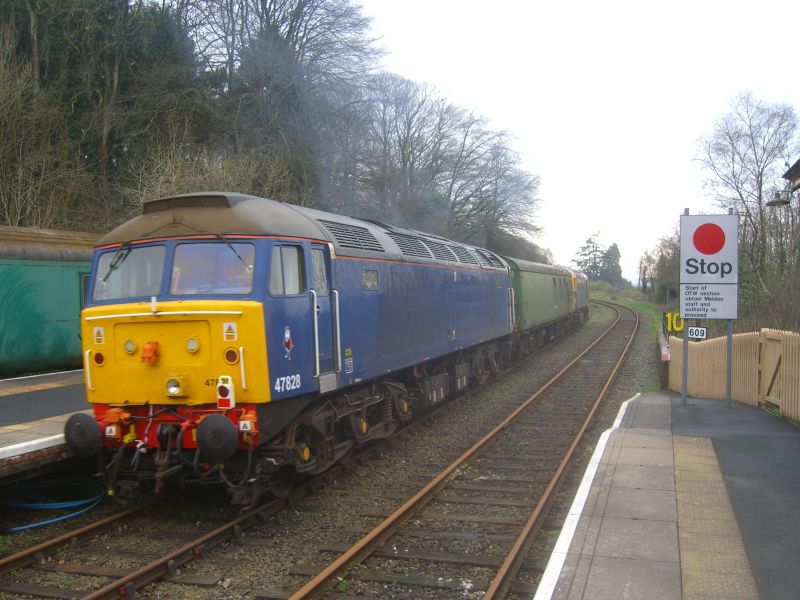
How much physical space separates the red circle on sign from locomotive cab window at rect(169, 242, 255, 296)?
25.6 ft

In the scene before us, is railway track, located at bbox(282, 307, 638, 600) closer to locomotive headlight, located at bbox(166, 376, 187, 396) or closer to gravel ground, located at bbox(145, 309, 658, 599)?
gravel ground, located at bbox(145, 309, 658, 599)

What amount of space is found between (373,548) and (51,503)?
3.60 m

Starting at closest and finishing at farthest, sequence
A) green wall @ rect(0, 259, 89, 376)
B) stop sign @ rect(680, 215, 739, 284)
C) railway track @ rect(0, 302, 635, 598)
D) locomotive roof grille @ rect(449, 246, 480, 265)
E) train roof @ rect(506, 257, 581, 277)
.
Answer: railway track @ rect(0, 302, 635, 598) → green wall @ rect(0, 259, 89, 376) → stop sign @ rect(680, 215, 739, 284) → locomotive roof grille @ rect(449, 246, 480, 265) → train roof @ rect(506, 257, 581, 277)

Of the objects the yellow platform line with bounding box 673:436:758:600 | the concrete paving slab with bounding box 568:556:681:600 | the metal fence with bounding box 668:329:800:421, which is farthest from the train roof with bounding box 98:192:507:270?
the metal fence with bounding box 668:329:800:421

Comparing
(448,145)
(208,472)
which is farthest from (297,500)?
(448,145)

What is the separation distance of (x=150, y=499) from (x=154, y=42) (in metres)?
18.2

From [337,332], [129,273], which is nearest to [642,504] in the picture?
[337,332]

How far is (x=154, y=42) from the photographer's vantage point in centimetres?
2136

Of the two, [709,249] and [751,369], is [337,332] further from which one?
[751,369]

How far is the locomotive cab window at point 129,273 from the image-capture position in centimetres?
651

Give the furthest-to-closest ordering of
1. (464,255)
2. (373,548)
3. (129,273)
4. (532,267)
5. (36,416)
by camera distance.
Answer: (532,267) < (464,255) < (36,416) < (129,273) < (373,548)

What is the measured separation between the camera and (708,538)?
17.0 ft

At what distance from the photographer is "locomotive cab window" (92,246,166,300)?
651 cm

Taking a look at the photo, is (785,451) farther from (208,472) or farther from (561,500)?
(208,472)
